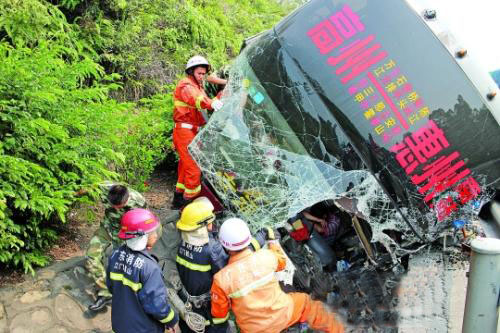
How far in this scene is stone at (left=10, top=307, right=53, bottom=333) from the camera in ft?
11.8

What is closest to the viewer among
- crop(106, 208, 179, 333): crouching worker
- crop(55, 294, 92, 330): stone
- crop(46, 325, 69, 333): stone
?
crop(106, 208, 179, 333): crouching worker

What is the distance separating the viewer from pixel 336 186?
10.9 ft

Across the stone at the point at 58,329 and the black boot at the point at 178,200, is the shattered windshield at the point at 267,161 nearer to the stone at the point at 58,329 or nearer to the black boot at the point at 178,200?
the black boot at the point at 178,200

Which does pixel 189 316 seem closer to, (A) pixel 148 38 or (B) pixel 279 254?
(B) pixel 279 254

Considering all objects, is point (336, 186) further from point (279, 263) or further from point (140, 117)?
point (140, 117)

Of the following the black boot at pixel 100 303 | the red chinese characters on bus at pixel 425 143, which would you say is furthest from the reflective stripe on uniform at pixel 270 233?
the black boot at pixel 100 303

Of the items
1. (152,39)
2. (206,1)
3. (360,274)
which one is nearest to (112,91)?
(152,39)

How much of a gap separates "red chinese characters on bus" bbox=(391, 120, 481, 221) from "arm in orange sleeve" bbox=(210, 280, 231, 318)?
4.84 feet

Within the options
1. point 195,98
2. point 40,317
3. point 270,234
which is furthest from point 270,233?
point 40,317

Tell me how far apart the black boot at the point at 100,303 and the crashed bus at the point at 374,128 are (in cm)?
146

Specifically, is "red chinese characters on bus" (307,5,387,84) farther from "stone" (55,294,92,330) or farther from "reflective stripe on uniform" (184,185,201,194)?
"stone" (55,294,92,330)

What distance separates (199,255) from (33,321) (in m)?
1.46

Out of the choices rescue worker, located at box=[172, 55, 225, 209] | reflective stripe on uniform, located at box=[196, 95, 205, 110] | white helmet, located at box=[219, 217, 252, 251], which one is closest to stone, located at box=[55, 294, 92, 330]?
rescue worker, located at box=[172, 55, 225, 209]

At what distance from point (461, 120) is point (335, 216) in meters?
1.30
